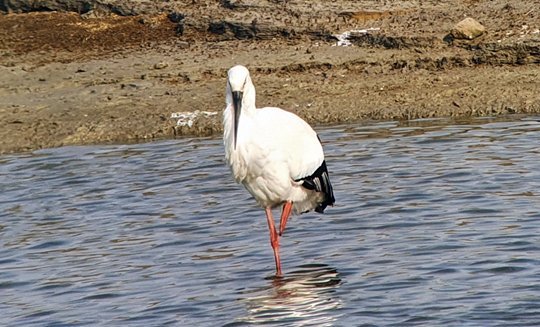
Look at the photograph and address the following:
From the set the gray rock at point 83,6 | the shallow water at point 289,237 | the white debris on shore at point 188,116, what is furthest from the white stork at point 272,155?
the gray rock at point 83,6

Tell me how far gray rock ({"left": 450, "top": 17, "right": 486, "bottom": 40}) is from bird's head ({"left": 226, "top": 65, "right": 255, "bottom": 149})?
637 centimetres

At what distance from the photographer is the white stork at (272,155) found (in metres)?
8.03

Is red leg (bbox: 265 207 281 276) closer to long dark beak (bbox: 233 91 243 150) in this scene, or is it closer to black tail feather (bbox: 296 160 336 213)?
black tail feather (bbox: 296 160 336 213)

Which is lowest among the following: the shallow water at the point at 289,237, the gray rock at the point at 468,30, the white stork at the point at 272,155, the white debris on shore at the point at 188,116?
the shallow water at the point at 289,237

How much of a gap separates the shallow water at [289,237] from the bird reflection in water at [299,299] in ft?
0.05

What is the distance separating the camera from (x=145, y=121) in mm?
13484

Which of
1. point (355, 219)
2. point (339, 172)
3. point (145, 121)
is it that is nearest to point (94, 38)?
point (145, 121)

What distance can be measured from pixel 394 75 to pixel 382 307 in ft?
22.6

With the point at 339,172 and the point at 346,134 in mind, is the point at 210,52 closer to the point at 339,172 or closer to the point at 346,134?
the point at 346,134

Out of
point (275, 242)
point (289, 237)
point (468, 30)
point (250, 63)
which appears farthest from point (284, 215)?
point (468, 30)

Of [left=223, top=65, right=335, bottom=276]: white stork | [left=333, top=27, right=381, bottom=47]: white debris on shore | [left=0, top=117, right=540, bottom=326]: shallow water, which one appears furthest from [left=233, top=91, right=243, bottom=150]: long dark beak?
[left=333, top=27, right=381, bottom=47]: white debris on shore

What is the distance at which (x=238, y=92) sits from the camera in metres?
7.95

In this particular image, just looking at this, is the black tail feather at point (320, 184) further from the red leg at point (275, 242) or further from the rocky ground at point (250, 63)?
the rocky ground at point (250, 63)

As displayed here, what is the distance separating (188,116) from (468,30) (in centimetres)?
319
